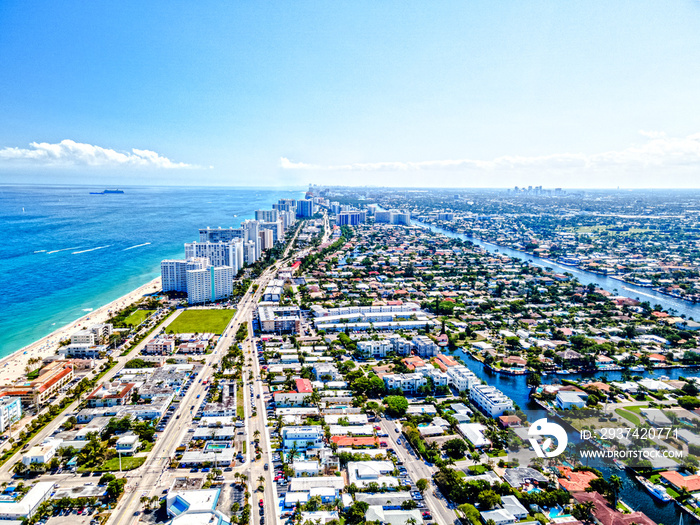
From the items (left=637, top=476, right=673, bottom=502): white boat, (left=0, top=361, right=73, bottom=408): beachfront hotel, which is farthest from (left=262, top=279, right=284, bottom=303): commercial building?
(left=637, top=476, right=673, bottom=502): white boat

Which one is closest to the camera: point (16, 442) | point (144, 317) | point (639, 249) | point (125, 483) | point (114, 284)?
point (125, 483)

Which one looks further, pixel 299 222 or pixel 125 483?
pixel 299 222

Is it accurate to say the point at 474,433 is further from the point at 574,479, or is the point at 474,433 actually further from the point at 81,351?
the point at 81,351

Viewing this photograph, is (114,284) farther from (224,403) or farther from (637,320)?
(637,320)

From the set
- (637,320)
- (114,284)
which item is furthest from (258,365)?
(637,320)

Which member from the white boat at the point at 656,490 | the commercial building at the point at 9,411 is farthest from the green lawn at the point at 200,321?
the white boat at the point at 656,490

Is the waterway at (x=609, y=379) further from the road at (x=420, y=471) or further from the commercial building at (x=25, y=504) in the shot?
the commercial building at (x=25, y=504)

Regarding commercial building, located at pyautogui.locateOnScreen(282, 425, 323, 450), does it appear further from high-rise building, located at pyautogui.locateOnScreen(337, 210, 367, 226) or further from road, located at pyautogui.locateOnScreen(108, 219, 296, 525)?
high-rise building, located at pyautogui.locateOnScreen(337, 210, 367, 226)
